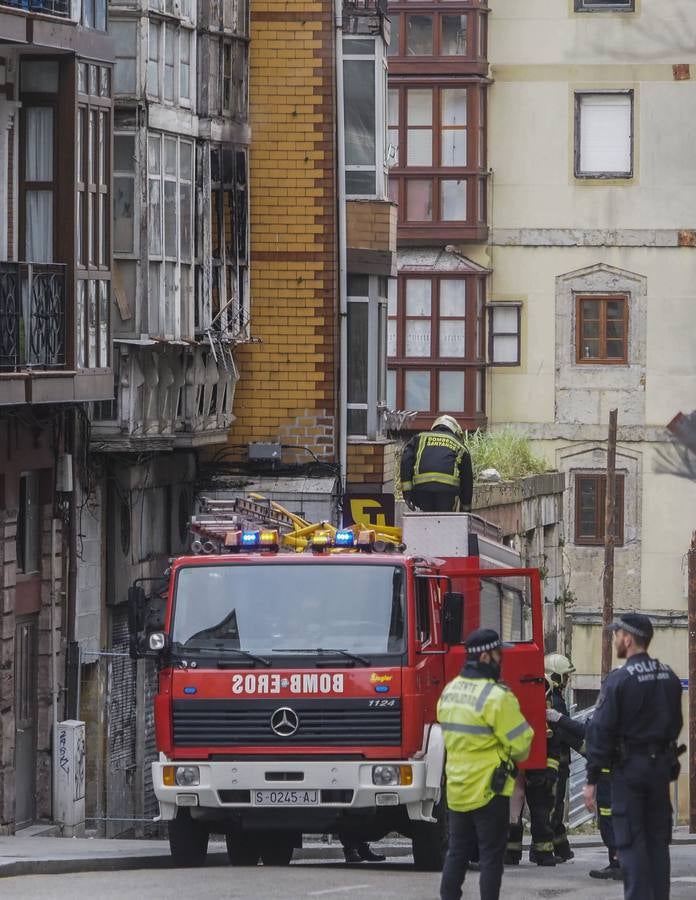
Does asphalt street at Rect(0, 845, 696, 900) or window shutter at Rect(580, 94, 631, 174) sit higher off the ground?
window shutter at Rect(580, 94, 631, 174)

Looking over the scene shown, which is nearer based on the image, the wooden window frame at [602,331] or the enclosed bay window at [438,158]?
the enclosed bay window at [438,158]

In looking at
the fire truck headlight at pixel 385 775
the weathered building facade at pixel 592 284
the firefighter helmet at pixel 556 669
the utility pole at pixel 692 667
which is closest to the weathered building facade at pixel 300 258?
the utility pole at pixel 692 667

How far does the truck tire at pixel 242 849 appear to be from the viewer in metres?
16.5

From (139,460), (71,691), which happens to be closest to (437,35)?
(139,460)

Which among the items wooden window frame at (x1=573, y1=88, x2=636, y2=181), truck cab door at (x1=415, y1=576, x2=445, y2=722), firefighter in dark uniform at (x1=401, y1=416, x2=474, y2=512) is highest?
wooden window frame at (x1=573, y1=88, x2=636, y2=181)

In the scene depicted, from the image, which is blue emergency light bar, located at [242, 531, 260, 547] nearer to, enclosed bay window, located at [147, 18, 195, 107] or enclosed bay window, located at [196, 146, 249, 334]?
enclosed bay window, located at [147, 18, 195, 107]

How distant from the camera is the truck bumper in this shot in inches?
584

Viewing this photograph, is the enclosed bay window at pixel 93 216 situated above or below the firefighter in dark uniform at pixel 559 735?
above

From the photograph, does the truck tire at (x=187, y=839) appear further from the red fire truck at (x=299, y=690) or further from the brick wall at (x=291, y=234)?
the brick wall at (x=291, y=234)

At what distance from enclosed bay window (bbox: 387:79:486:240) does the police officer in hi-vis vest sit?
2911cm

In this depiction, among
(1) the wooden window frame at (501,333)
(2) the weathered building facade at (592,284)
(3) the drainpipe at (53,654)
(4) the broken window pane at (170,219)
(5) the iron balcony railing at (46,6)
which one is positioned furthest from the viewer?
(1) the wooden window frame at (501,333)

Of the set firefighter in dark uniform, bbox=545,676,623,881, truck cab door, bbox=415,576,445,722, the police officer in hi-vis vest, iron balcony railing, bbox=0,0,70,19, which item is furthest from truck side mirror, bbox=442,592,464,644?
iron balcony railing, bbox=0,0,70,19

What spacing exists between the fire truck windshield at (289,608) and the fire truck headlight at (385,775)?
79 cm

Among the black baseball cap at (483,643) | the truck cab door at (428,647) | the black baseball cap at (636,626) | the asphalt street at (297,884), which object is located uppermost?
the black baseball cap at (636,626)
